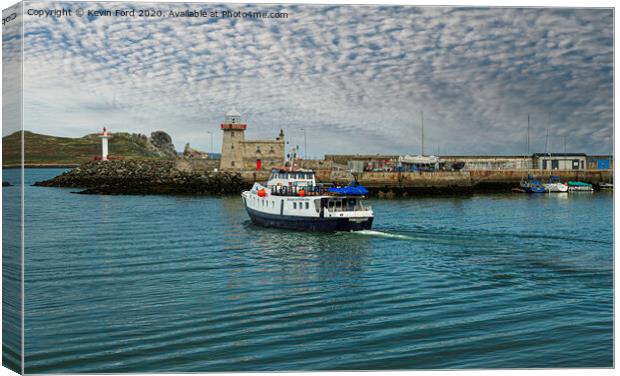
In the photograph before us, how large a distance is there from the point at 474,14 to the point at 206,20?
544 cm

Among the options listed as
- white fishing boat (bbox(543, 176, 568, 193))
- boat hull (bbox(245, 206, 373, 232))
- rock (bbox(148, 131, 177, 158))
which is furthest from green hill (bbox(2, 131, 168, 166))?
white fishing boat (bbox(543, 176, 568, 193))

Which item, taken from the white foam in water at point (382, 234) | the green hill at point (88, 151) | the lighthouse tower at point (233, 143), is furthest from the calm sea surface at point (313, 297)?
the green hill at point (88, 151)

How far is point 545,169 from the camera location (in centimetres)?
7925

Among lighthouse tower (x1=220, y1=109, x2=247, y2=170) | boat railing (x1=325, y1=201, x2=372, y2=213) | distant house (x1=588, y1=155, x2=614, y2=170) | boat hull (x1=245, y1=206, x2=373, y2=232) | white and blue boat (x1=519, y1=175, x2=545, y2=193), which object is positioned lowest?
boat hull (x1=245, y1=206, x2=373, y2=232)

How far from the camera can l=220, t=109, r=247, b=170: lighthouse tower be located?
241 ft

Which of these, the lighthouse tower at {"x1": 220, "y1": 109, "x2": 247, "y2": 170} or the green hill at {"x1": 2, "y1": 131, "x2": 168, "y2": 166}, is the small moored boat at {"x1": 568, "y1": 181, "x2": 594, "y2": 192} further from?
the green hill at {"x1": 2, "y1": 131, "x2": 168, "y2": 166}

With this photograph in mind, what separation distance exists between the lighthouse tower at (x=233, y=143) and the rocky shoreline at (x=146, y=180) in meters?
2.80

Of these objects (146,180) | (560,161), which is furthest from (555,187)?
(146,180)

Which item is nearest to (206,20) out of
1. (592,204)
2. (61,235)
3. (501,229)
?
(61,235)

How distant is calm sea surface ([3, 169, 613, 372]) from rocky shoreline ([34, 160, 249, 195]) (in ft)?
97.9

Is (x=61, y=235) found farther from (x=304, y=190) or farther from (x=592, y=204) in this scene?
(x=592, y=204)

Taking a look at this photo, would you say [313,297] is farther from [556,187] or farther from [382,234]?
[556,187]

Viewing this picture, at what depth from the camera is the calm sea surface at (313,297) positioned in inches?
471

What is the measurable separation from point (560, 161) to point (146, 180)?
5390 cm
